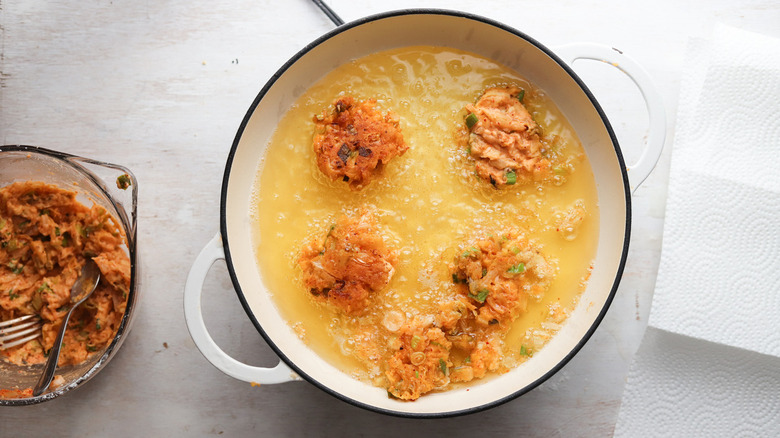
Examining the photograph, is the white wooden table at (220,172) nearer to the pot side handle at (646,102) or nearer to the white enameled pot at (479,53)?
the white enameled pot at (479,53)

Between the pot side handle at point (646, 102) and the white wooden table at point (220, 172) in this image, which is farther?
the white wooden table at point (220, 172)

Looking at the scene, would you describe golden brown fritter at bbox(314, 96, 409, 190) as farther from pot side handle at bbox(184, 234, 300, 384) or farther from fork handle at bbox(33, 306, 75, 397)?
fork handle at bbox(33, 306, 75, 397)

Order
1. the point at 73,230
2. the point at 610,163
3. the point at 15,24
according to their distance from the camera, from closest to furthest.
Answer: the point at 610,163 → the point at 73,230 → the point at 15,24

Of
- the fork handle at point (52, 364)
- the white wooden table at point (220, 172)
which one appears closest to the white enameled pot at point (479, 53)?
the white wooden table at point (220, 172)

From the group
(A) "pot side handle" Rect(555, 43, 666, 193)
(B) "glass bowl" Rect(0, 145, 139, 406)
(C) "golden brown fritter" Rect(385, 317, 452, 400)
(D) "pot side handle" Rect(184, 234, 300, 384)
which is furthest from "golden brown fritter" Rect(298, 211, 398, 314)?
(A) "pot side handle" Rect(555, 43, 666, 193)

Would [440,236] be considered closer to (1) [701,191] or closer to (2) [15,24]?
(1) [701,191]

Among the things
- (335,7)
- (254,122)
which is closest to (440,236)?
(254,122)

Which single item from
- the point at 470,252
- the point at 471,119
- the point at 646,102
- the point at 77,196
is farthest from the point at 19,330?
the point at 646,102
